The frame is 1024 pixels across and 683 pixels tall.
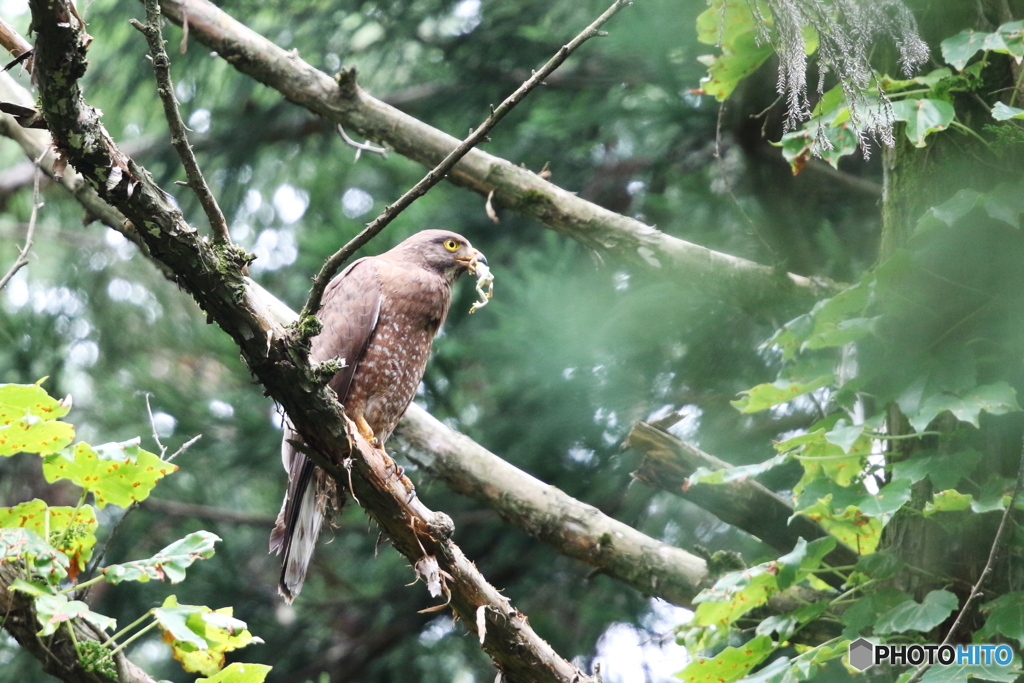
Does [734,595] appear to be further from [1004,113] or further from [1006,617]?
[1004,113]

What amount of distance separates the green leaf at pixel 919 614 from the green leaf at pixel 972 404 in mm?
593

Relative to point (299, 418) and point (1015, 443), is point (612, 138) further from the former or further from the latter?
point (299, 418)

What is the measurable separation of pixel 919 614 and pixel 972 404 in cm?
72

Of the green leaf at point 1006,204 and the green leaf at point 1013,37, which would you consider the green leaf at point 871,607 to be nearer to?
the green leaf at point 1006,204

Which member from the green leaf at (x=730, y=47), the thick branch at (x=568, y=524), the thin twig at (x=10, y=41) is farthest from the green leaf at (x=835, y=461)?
the thin twig at (x=10, y=41)

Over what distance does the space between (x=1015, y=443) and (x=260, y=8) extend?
5.02 metres

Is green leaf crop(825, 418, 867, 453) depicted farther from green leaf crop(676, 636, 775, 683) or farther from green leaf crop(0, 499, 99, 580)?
green leaf crop(0, 499, 99, 580)

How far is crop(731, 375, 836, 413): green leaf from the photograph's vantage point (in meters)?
3.18

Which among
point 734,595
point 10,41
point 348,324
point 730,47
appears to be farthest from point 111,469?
point 730,47

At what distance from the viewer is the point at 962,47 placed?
294cm

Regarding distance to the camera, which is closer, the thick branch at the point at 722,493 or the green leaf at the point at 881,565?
the green leaf at the point at 881,565

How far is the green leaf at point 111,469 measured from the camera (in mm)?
2324

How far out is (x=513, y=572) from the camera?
5.57 meters

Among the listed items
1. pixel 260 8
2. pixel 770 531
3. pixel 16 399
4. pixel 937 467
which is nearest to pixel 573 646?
pixel 770 531
